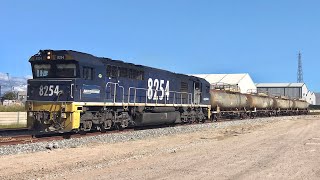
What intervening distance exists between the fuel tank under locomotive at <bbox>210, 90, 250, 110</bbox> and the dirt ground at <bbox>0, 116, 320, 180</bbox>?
1891 cm

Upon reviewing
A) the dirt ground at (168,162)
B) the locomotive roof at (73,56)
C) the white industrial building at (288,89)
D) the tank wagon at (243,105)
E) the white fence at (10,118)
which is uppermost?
the white industrial building at (288,89)

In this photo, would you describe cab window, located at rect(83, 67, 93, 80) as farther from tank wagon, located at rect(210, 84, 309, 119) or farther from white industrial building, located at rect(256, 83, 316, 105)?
white industrial building, located at rect(256, 83, 316, 105)

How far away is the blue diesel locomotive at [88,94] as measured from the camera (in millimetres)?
17453

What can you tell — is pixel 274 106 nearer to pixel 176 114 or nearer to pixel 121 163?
pixel 176 114

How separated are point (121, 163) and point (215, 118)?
2512cm

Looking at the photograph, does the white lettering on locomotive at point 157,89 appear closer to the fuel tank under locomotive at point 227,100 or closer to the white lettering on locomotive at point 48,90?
the white lettering on locomotive at point 48,90

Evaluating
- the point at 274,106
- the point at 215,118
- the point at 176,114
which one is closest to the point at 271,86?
the point at 274,106

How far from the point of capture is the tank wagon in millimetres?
35306

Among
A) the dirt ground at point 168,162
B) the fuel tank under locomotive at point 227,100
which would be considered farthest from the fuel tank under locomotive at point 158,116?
the fuel tank under locomotive at point 227,100

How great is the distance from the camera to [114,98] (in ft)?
65.8

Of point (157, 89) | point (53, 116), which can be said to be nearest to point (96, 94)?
point (53, 116)

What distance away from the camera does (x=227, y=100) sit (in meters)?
37.3

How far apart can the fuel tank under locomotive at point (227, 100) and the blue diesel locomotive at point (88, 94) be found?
34.3 feet

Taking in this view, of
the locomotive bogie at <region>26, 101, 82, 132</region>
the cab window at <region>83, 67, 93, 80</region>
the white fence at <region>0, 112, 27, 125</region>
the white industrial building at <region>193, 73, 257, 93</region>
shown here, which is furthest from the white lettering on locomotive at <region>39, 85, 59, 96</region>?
the white industrial building at <region>193, 73, 257, 93</region>
